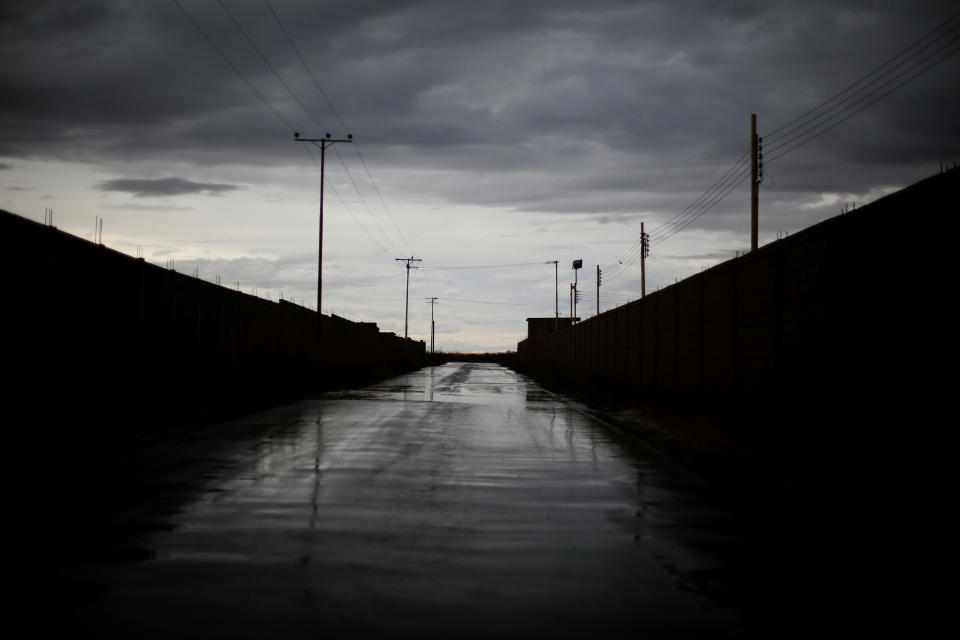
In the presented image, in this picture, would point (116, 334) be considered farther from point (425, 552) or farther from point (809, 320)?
point (809, 320)

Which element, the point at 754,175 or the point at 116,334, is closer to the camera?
the point at 116,334

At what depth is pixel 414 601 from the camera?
15.1ft

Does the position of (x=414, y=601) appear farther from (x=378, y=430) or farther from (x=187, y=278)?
(x=187, y=278)

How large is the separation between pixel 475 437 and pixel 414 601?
934 cm

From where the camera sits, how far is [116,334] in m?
14.8

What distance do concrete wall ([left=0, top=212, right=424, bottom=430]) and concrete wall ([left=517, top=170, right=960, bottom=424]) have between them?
11697 millimetres

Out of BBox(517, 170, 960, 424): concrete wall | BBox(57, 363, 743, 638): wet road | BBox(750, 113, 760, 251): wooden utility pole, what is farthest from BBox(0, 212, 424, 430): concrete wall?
BBox(750, 113, 760, 251): wooden utility pole

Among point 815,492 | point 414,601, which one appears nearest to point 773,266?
point 815,492

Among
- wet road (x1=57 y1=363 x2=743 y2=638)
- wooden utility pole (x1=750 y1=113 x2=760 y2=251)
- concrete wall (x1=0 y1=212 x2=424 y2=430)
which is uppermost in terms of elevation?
wooden utility pole (x1=750 y1=113 x2=760 y2=251)

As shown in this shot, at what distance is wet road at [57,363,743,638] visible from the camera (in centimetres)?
429

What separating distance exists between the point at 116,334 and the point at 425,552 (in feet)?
37.1

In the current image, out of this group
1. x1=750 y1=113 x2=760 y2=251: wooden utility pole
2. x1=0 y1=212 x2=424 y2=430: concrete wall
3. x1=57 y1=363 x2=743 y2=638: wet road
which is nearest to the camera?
x1=57 y1=363 x2=743 y2=638: wet road

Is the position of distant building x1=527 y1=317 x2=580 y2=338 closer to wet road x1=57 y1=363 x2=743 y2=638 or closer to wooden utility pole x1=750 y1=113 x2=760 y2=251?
wooden utility pole x1=750 y1=113 x2=760 y2=251

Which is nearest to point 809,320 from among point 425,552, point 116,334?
point 425,552
